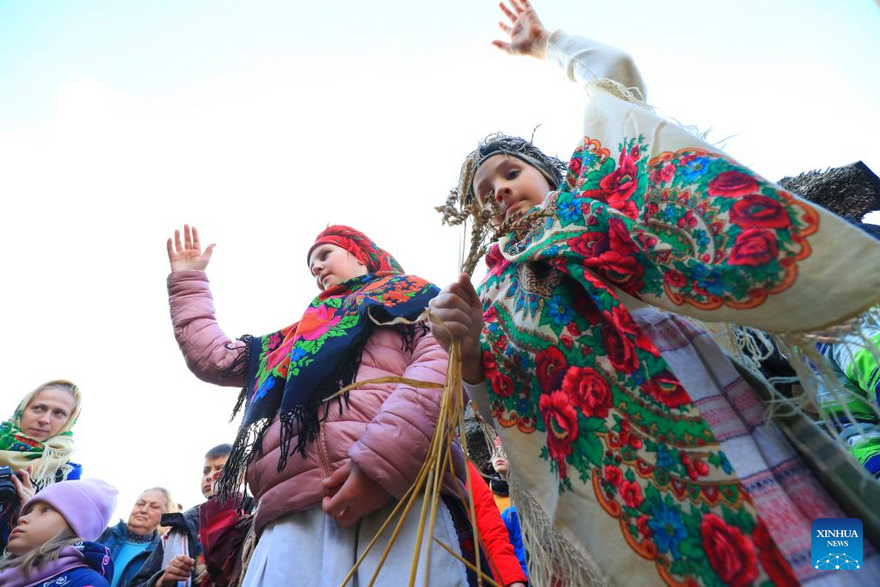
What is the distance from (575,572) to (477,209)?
0.78 metres

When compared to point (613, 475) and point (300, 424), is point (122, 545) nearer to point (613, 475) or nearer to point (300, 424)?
point (300, 424)

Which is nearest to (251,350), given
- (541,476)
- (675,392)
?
(541,476)

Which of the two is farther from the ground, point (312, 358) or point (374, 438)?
point (312, 358)

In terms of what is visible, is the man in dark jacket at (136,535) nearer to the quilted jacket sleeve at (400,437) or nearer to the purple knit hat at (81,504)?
the purple knit hat at (81,504)

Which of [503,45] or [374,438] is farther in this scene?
[503,45]

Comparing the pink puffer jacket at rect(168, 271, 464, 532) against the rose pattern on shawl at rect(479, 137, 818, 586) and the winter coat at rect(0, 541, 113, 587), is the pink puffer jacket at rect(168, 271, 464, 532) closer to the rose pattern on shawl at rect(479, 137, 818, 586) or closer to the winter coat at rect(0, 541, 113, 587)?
the rose pattern on shawl at rect(479, 137, 818, 586)

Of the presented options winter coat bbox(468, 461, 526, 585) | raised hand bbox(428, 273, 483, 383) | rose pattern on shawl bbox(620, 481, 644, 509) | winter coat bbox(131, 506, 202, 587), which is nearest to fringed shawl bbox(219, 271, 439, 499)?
raised hand bbox(428, 273, 483, 383)

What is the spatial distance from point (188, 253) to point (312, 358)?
1099mm

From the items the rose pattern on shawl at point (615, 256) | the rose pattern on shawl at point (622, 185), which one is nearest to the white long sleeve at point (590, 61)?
the rose pattern on shawl at point (622, 185)

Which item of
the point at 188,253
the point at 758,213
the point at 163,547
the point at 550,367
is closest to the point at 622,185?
the point at 758,213

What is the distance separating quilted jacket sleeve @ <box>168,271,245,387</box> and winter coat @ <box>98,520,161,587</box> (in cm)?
164

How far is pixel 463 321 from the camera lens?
1.19 m

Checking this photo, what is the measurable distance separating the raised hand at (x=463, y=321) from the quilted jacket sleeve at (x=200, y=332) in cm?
111

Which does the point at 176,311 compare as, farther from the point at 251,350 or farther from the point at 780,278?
the point at 780,278
